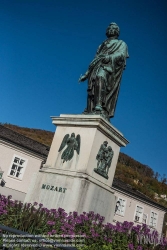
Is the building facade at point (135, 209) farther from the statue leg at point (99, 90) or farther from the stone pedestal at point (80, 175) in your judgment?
the stone pedestal at point (80, 175)

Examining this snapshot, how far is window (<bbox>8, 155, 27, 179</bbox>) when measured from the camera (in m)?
26.8

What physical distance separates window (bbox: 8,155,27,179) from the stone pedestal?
2075cm

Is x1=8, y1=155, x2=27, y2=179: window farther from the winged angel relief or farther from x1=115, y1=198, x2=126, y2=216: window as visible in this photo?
the winged angel relief

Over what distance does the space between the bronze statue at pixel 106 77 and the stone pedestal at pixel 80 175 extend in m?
0.71

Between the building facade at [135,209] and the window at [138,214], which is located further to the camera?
the window at [138,214]

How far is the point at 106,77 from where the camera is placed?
7.56 meters

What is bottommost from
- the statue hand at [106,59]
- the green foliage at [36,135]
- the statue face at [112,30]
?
the statue hand at [106,59]

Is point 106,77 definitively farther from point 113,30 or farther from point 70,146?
point 70,146

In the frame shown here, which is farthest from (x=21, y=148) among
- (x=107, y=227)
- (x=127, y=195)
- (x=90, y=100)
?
(x=107, y=227)

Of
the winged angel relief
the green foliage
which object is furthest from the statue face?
the green foliage

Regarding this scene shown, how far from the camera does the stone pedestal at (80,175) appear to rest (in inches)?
231

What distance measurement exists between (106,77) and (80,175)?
286 centimetres

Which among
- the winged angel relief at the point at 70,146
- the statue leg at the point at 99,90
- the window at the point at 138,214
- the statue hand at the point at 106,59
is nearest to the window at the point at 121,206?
the window at the point at 138,214

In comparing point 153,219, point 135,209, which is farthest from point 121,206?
point 153,219
